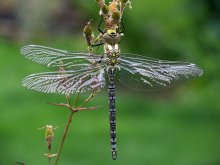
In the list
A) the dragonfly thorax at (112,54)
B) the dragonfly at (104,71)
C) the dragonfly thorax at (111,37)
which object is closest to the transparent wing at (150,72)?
the dragonfly at (104,71)

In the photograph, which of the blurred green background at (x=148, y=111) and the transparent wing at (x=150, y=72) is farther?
the blurred green background at (x=148, y=111)

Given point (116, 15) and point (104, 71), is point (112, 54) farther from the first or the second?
point (116, 15)

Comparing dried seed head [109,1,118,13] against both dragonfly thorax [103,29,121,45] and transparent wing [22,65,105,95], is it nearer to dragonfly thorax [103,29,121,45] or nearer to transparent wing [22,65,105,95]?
dragonfly thorax [103,29,121,45]

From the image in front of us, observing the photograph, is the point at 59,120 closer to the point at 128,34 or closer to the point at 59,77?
the point at 128,34

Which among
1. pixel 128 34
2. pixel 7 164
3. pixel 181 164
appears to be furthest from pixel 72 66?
pixel 128 34

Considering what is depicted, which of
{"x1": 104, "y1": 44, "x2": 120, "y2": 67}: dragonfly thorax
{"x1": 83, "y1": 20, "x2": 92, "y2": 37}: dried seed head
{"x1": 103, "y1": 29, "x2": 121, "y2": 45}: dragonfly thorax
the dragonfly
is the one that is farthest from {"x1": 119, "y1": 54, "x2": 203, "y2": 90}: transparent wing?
{"x1": 83, "y1": 20, "x2": 92, "y2": 37}: dried seed head

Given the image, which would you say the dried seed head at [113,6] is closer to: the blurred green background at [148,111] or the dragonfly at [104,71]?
the dragonfly at [104,71]

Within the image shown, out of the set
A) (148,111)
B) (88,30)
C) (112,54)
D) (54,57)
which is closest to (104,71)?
(112,54)
